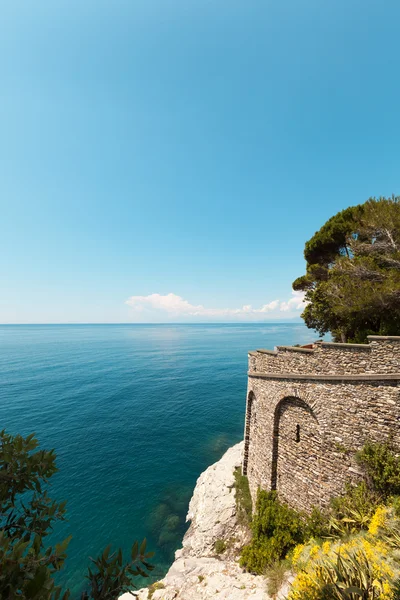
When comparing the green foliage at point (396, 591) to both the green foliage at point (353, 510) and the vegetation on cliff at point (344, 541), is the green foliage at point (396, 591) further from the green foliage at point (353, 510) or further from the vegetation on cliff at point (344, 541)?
the green foliage at point (353, 510)

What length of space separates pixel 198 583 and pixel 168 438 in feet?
65.7

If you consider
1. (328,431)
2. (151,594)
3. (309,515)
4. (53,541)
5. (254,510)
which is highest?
(328,431)

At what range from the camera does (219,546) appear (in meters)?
15.5

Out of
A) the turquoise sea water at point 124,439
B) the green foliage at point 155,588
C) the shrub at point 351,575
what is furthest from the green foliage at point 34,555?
the turquoise sea water at point 124,439

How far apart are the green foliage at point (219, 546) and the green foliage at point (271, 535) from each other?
238 cm

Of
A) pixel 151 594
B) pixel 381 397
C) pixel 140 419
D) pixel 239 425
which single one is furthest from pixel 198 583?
pixel 140 419

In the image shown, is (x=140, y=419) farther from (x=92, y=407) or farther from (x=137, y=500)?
(x=137, y=500)

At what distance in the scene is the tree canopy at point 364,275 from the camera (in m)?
14.0

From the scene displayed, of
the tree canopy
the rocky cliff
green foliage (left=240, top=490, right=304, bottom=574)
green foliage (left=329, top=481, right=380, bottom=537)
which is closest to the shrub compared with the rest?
green foliage (left=329, top=481, right=380, bottom=537)

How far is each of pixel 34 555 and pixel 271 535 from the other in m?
15.0

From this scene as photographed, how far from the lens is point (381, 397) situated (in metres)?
10.9

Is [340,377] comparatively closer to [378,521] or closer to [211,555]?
[378,521]

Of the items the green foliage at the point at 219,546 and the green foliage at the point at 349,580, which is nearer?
the green foliage at the point at 349,580

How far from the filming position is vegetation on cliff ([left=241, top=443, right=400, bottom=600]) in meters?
7.46
